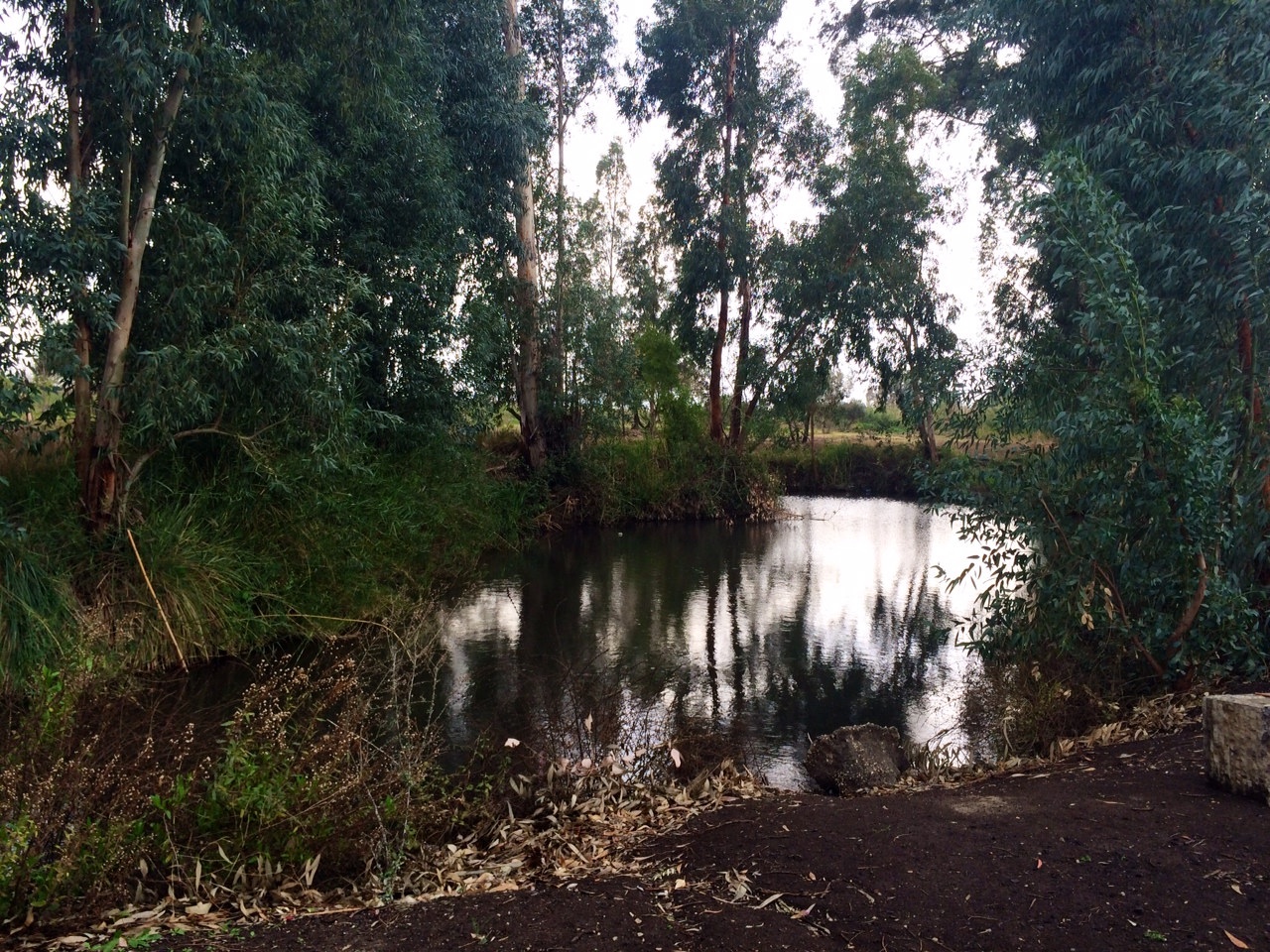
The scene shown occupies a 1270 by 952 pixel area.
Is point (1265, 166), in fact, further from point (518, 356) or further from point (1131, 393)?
point (518, 356)

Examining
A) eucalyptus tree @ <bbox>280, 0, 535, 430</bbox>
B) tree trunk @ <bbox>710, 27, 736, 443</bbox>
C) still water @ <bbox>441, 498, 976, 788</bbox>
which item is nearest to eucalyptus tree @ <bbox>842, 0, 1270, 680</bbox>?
still water @ <bbox>441, 498, 976, 788</bbox>

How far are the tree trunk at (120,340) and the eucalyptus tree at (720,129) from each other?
15.2 meters

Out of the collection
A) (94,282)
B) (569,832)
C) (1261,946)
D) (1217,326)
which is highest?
(94,282)

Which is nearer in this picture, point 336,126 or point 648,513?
point 336,126

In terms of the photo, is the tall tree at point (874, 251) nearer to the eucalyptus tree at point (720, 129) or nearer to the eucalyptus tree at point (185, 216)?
the eucalyptus tree at point (720, 129)

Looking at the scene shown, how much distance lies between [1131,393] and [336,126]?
9.20m

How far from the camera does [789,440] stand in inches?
1037

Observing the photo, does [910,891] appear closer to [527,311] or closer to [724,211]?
[527,311]

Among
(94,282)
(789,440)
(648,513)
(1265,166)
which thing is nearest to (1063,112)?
(1265,166)

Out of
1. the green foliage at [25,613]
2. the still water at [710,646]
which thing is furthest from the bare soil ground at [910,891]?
the green foliage at [25,613]

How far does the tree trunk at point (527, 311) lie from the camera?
1683 cm

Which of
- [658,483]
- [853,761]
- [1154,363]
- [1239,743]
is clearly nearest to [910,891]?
[1239,743]

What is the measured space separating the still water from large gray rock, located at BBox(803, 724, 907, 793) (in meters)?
0.46

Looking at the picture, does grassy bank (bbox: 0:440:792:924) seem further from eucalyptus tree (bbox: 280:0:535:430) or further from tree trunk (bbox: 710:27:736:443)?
tree trunk (bbox: 710:27:736:443)
